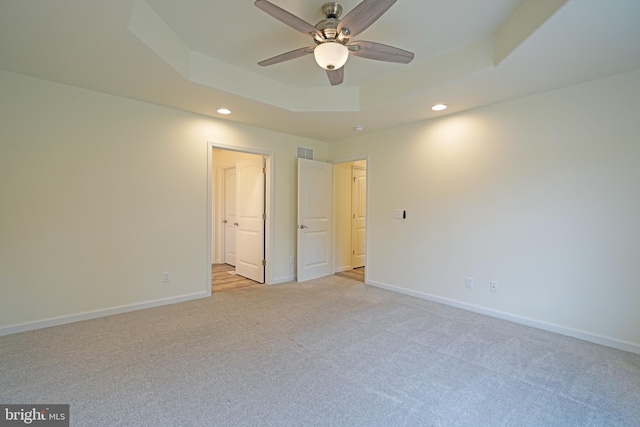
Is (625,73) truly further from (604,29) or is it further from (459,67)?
(459,67)

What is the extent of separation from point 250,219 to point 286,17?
138 inches

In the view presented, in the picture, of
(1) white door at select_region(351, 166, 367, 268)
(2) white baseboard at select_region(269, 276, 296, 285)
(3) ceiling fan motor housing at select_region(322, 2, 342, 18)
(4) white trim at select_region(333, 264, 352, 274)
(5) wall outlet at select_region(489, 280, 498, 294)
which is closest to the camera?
(3) ceiling fan motor housing at select_region(322, 2, 342, 18)

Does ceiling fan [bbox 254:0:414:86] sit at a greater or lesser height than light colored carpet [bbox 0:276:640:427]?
greater

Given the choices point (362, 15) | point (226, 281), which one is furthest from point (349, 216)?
point (362, 15)

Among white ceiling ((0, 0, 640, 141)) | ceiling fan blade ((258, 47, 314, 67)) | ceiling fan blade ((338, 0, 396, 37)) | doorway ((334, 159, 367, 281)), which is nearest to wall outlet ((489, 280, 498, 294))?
white ceiling ((0, 0, 640, 141))

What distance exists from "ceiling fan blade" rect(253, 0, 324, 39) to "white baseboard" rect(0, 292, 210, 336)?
337 cm

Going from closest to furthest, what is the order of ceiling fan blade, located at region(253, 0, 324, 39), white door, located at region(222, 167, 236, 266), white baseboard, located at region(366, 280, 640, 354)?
ceiling fan blade, located at region(253, 0, 324, 39)
white baseboard, located at region(366, 280, 640, 354)
white door, located at region(222, 167, 236, 266)

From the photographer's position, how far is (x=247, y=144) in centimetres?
433

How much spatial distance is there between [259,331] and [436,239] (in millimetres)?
2513

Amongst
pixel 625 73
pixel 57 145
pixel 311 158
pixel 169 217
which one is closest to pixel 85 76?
pixel 57 145

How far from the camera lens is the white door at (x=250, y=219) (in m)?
4.71

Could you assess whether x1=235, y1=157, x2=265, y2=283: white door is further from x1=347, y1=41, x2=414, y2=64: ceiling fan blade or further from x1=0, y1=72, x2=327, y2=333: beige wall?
x1=347, y1=41, x2=414, y2=64: ceiling fan blade

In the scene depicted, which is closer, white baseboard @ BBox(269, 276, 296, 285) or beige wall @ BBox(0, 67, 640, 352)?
beige wall @ BBox(0, 67, 640, 352)

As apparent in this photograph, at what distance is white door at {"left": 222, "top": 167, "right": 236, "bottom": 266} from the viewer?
20.3 ft
